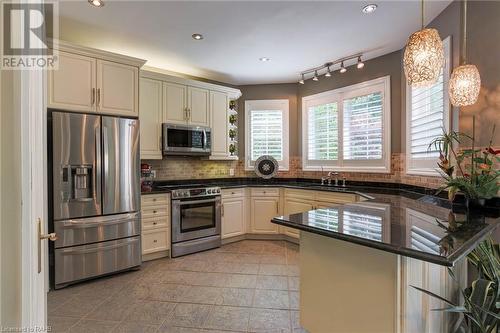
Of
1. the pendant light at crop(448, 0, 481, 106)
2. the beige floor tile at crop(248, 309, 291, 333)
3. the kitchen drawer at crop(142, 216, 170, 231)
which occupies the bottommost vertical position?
the beige floor tile at crop(248, 309, 291, 333)

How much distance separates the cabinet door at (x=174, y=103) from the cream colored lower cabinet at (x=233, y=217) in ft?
4.58

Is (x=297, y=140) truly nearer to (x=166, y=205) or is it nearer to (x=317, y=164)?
(x=317, y=164)

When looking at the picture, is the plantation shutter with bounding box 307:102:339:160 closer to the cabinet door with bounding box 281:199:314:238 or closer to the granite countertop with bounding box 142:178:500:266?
the cabinet door with bounding box 281:199:314:238

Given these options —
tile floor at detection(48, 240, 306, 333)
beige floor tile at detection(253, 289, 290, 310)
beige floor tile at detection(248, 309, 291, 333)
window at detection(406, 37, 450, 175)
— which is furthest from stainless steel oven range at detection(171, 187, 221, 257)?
window at detection(406, 37, 450, 175)

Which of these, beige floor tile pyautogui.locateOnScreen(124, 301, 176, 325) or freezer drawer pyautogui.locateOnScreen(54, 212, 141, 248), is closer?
beige floor tile pyautogui.locateOnScreen(124, 301, 176, 325)

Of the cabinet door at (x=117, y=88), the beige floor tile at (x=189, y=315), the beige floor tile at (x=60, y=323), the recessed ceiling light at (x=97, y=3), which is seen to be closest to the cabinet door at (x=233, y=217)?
the beige floor tile at (x=189, y=315)

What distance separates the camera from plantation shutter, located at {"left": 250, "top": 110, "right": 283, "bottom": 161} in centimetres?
476

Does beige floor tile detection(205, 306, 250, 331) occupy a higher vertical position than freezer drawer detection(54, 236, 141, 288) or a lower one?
lower

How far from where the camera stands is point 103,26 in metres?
2.76

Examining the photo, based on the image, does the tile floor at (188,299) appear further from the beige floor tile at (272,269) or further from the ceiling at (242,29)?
the ceiling at (242,29)

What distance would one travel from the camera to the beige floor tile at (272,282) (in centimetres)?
269

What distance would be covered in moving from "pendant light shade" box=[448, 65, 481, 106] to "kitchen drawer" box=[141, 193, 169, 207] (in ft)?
10.3

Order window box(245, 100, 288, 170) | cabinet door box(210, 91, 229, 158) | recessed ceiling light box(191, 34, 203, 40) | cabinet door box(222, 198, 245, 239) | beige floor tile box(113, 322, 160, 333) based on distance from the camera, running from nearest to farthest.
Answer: beige floor tile box(113, 322, 160, 333) < recessed ceiling light box(191, 34, 203, 40) < cabinet door box(222, 198, 245, 239) < cabinet door box(210, 91, 229, 158) < window box(245, 100, 288, 170)

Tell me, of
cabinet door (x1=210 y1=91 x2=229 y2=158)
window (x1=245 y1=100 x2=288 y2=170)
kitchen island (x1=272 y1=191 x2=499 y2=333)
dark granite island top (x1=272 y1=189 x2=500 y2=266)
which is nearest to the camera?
dark granite island top (x1=272 y1=189 x2=500 y2=266)
